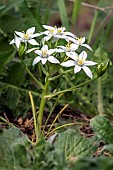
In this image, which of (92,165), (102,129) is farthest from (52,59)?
(92,165)

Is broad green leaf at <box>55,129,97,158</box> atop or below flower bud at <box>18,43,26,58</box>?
below

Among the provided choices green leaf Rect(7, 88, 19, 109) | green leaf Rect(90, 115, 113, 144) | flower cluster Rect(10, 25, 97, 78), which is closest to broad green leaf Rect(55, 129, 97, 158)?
green leaf Rect(90, 115, 113, 144)

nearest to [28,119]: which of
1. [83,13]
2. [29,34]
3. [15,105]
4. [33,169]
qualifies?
[15,105]

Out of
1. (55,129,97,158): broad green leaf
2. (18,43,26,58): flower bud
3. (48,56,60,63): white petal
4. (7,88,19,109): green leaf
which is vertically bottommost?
(55,129,97,158): broad green leaf

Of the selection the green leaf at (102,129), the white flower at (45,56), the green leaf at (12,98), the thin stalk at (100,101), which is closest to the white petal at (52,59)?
the white flower at (45,56)

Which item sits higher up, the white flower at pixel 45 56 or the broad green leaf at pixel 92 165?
the white flower at pixel 45 56

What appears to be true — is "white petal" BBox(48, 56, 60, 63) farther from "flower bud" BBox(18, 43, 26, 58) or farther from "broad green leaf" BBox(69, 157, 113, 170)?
"broad green leaf" BBox(69, 157, 113, 170)

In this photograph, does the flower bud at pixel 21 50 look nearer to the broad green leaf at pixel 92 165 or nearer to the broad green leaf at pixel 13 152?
the broad green leaf at pixel 13 152
